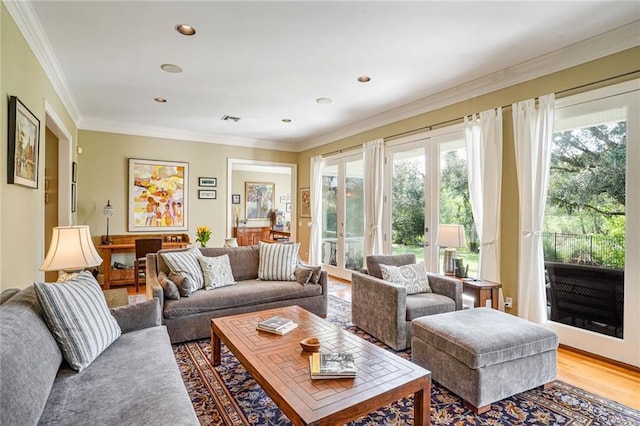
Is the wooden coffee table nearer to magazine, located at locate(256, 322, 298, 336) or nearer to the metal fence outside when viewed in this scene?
magazine, located at locate(256, 322, 298, 336)

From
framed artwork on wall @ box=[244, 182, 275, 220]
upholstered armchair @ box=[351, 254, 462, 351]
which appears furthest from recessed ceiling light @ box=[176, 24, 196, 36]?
framed artwork on wall @ box=[244, 182, 275, 220]

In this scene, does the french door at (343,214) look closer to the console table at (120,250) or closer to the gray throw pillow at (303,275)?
the gray throw pillow at (303,275)

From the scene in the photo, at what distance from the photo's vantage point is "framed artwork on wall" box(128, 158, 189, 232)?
19.1 ft

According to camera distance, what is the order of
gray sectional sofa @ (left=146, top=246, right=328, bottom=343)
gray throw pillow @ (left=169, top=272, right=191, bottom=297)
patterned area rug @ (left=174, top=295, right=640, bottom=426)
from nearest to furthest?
patterned area rug @ (left=174, top=295, right=640, bottom=426) → gray sectional sofa @ (left=146, top=246, right=328, bottom=343) → gray throw pillow @ (left=169, top=272, right=191, bottom=297)

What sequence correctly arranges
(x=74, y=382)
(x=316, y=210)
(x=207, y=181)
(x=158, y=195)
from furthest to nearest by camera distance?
(x=316, y=210) → (x=207, y=181) → (x=158, y=195) → (x=74, y=382)

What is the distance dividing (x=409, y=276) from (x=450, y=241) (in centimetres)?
58

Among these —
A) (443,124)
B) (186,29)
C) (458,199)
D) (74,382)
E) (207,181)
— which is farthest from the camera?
(207,181)

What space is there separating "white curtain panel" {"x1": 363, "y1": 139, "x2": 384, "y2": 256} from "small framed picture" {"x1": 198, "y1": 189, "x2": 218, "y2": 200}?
9.84 feet

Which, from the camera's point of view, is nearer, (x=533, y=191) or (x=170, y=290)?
(x=170, y=290)

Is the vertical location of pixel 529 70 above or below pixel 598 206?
above

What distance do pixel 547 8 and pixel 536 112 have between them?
1.08 meters

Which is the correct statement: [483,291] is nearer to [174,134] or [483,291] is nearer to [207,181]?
[207,181]

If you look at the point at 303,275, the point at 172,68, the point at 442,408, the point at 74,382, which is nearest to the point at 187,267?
the point at 303,275

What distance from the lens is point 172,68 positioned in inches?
135
